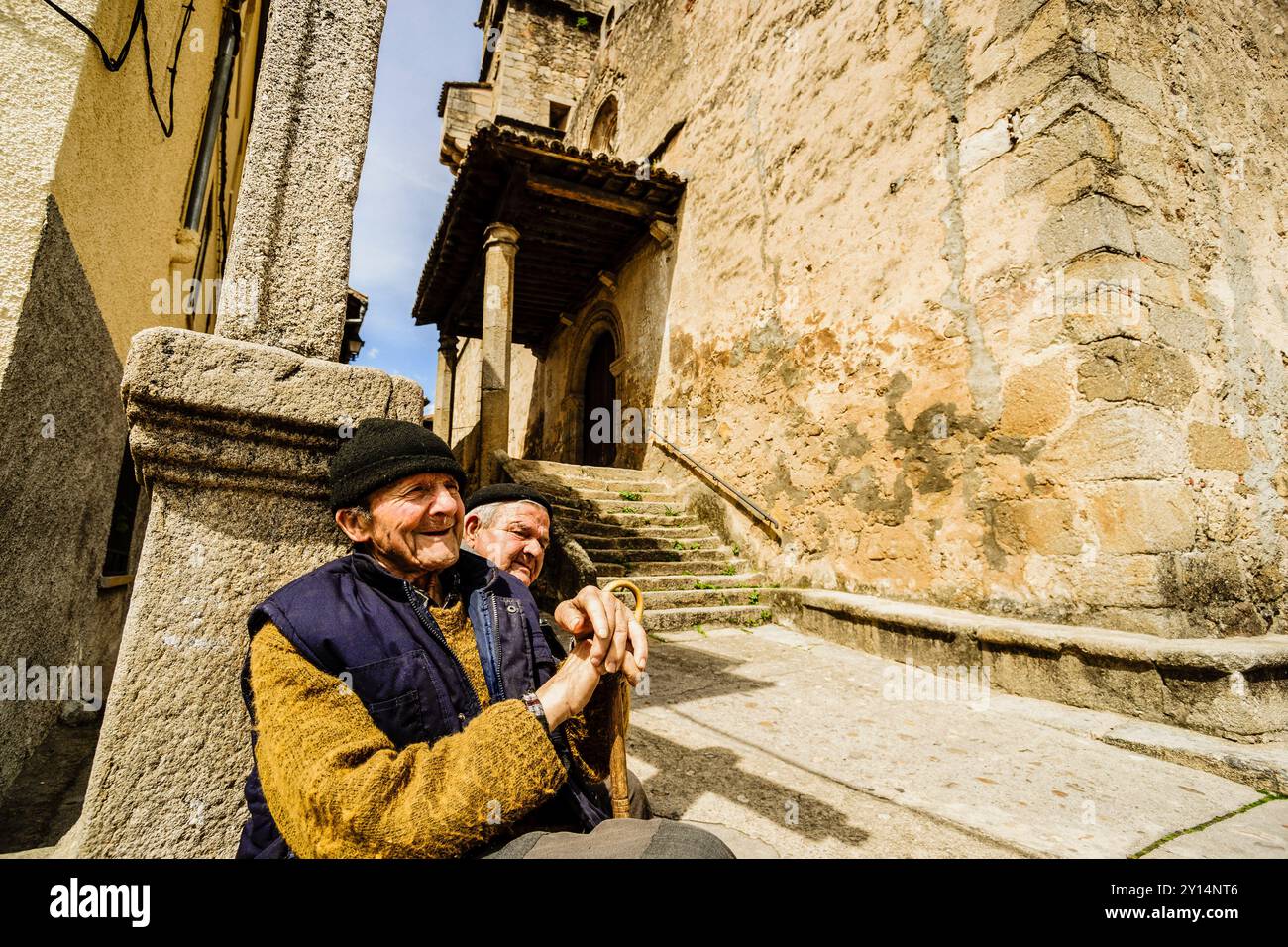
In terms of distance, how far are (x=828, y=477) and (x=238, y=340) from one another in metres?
4.91

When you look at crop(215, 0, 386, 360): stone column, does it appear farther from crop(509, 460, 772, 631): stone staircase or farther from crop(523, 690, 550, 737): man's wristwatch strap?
crop(509, 460, 772, 631): stone staircase

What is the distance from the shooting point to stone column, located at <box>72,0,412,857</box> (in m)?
1.15

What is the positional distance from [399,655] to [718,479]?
611 centimetres

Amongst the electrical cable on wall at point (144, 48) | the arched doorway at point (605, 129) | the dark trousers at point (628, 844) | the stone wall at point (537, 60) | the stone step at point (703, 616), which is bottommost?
the stone step at point (703, 616)

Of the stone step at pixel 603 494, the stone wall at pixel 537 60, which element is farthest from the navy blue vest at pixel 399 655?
the stone wall at pixel 537 60

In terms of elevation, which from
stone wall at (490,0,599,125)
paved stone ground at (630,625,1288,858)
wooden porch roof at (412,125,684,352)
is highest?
stone wall at (490,0,599,125)

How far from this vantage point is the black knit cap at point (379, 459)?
1.22 meters

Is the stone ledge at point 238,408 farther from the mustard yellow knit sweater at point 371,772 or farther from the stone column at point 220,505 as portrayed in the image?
the mustard yellow knit sweater at point 371,772

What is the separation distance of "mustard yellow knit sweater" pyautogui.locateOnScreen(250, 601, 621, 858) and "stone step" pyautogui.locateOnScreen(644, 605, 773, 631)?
4115mm

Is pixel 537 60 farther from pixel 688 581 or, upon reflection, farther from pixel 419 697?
pixel 419 697

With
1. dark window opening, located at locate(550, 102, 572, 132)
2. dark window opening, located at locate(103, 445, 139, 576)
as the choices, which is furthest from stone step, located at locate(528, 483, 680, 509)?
dark window opening, located at locate(550, 102, 572, 132)

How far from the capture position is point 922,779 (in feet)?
7.68

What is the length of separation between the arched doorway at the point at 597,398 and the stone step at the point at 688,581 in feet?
15.9

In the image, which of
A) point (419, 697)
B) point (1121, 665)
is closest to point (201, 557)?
point (419, 697)
